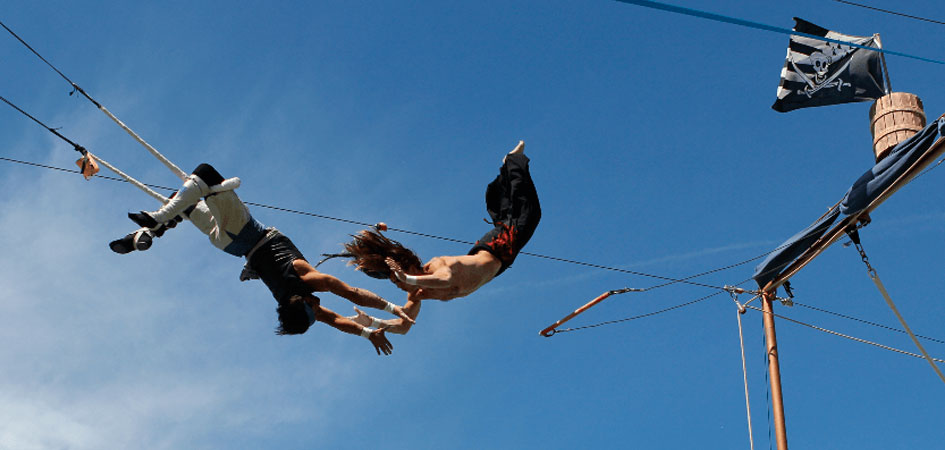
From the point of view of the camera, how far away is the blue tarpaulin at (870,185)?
9.10m

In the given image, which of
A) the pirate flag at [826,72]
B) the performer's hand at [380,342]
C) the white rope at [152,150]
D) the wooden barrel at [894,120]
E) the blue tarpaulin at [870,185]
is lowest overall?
the performer's hand at [380,342]

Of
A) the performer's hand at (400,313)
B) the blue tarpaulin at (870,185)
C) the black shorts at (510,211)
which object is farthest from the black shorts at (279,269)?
the blue tarpaulin at (870,185)

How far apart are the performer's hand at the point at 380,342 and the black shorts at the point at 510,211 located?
907 mm

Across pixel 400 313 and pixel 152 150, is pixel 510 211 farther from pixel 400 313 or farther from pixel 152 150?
pixel 152 150

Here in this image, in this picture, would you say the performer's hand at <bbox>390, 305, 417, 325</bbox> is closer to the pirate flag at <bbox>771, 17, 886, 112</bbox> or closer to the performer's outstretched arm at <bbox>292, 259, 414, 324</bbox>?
the performer's outstretched arm at <bbox>292, 259, 414, 324</bbox>

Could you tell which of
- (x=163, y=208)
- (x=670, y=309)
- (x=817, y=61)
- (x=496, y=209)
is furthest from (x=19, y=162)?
(x=817, y=61)

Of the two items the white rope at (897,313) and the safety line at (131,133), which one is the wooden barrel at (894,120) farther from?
the safety line at (131,133)

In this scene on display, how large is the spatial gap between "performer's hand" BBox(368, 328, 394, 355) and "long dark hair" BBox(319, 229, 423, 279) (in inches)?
19.9

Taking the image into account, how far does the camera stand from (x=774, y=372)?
35.4 ft

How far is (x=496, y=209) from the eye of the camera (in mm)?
8367

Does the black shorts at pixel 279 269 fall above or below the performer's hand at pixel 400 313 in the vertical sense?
above

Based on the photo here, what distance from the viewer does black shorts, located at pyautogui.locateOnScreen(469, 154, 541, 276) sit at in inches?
313

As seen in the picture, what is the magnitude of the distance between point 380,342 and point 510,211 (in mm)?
1416

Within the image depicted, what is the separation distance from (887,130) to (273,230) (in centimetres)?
579
